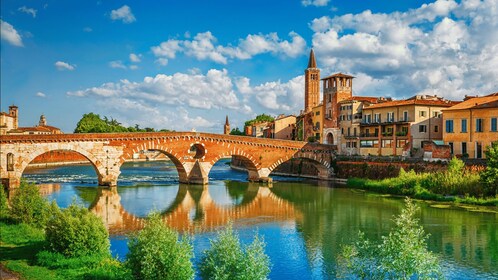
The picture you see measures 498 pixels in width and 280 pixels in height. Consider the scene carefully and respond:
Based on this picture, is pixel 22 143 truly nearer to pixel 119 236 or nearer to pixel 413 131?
pixel 119 236

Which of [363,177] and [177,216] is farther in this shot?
[363,177]

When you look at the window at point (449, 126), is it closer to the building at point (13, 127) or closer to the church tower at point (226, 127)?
the building at point (13, 127)

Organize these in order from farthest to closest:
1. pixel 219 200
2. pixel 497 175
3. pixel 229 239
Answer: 1. pixel 219 200
2. pixel 497 175
3. pixel 229 239

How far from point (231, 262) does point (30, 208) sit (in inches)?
538

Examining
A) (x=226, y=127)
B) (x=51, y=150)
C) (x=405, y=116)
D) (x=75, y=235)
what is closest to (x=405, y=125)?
(x=405, y=116)

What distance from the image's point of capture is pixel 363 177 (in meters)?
48.0

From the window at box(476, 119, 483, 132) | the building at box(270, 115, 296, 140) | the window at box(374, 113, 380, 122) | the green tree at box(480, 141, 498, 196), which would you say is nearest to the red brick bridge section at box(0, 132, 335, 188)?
the window at box(374, 113, 380, 122)

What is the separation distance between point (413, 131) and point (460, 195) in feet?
47.4

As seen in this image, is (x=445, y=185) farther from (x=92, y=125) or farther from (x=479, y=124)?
(x=92, y=125)

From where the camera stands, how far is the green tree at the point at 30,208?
21.2 metres

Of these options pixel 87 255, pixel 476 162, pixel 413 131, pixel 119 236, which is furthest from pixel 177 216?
pixel 413 131

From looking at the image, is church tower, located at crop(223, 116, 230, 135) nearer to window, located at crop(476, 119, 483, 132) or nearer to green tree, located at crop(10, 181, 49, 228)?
window, located at crop(476, 119, 483, 132)

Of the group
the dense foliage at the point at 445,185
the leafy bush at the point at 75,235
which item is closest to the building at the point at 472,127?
the dense foliage at the point at 445,185

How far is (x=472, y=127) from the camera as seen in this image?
41.0 m
